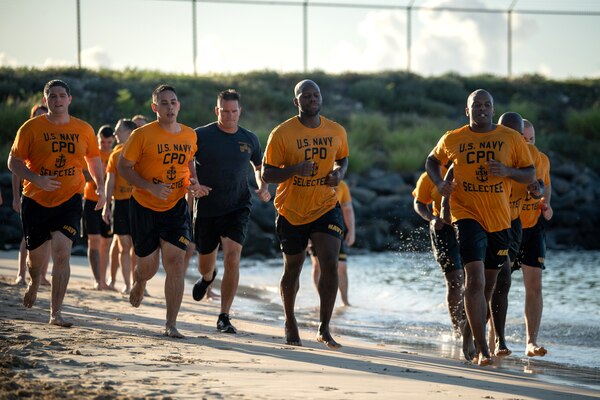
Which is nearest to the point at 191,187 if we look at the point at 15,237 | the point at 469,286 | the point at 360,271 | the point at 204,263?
the point at 204,263

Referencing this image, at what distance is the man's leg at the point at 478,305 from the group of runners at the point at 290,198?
0.03 ft

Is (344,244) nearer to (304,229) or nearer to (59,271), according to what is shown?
(304,229)

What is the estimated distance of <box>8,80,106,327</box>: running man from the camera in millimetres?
9289

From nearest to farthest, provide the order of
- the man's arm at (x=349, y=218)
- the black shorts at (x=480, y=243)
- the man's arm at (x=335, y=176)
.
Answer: the black shorts at (x=480, y=243) → the man's arm at (x=335, y=176) → the man's arm at (x=349, y=218)

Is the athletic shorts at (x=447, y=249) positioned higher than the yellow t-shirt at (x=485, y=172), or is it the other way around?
the yellow t-shirt at (x=485, y=172)

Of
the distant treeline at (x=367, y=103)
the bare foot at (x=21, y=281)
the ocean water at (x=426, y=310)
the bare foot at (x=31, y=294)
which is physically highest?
the distant treeline at (x=367, y=103)

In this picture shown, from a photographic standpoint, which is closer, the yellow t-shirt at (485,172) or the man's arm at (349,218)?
the yellow t-shirt at (485,172)

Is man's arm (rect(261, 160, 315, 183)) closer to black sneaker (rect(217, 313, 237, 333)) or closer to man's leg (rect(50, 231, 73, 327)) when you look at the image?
black sneaker (rect(217, 313, 237, 333))

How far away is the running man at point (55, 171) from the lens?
9289 mm

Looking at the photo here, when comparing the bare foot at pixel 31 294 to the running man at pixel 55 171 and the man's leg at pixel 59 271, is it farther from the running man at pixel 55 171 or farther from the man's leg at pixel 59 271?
the man's leg at pixel 59 271

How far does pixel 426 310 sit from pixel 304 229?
572cm

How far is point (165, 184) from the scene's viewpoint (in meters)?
Answer: 8.94

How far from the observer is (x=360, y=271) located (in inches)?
802

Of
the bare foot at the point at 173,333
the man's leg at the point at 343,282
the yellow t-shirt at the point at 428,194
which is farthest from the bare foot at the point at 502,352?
the man's leg at the point at 343,282
